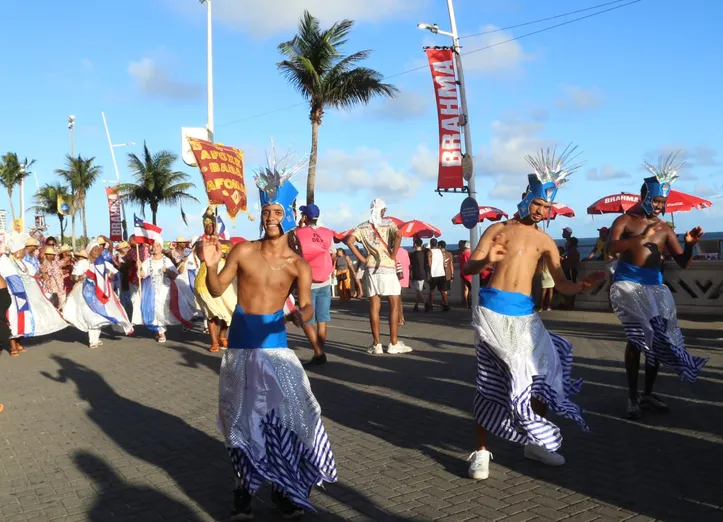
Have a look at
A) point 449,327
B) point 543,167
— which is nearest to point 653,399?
point 543,167

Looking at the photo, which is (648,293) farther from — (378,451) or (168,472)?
(168,472)

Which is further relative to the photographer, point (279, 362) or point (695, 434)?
point (695, 434)

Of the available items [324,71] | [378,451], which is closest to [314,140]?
[324,71]

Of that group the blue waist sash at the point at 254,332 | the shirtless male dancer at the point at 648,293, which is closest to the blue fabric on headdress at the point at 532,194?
the shirtless male dancer at the point at 648,293

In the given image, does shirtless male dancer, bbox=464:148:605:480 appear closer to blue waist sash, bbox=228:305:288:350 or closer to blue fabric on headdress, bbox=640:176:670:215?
blue waist sash, bbox=228:305:288:350

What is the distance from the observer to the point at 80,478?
5.11 meters

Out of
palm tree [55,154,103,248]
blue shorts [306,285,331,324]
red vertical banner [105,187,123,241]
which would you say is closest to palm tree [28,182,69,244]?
palm tree [55,154,103,248]

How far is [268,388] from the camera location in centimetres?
416

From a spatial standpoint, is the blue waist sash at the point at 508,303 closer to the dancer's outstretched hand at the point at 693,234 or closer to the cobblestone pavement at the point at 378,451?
the cobblestone pavement at the point at 378,451

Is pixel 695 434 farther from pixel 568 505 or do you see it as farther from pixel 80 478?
pixel 80 478

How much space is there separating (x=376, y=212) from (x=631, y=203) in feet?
41.9

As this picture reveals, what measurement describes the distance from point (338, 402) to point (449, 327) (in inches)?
274

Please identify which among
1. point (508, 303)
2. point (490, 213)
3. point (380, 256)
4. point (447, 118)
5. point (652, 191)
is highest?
point (447, 118)

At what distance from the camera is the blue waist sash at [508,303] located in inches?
187
